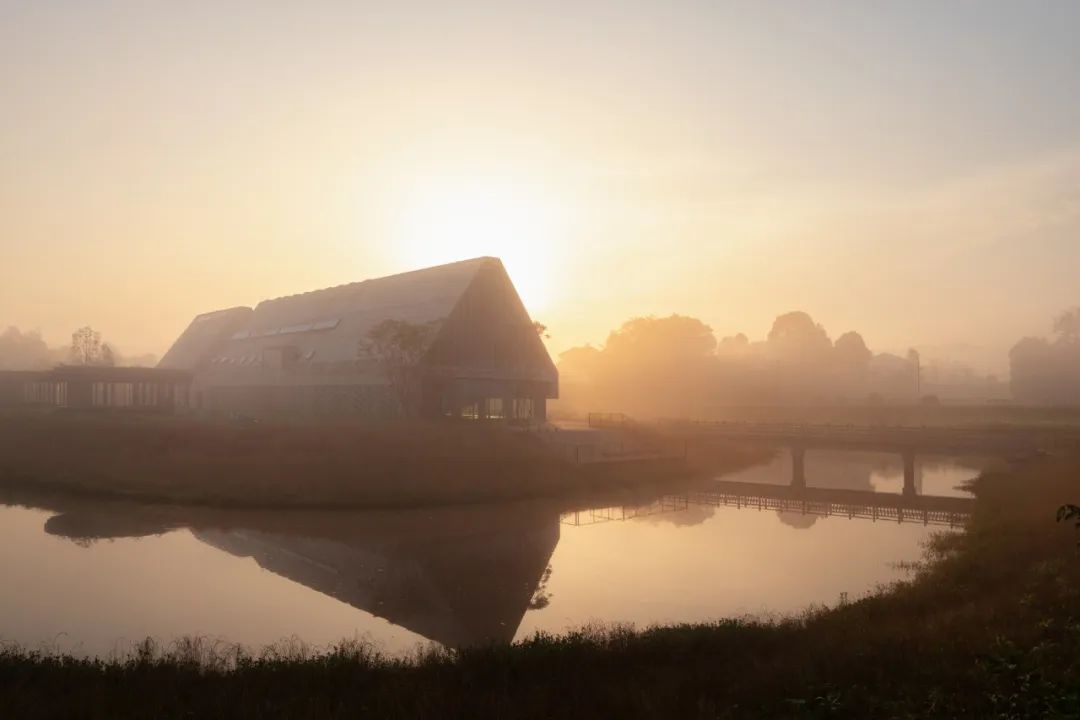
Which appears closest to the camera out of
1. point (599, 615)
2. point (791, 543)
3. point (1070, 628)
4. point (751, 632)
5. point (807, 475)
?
point (1070, 628)

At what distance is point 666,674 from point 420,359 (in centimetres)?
5009

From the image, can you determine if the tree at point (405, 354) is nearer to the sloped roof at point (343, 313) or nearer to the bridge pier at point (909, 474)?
the sloped roof at point (343, 313)

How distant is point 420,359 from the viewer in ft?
213

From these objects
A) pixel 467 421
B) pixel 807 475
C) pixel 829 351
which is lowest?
pixel 807 475

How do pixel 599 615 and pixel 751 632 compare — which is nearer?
pixel 751 632

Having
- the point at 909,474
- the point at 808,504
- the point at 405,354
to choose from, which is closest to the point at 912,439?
the point at 909,474

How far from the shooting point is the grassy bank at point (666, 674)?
1353 cm

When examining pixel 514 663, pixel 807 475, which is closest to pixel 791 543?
pixel 514 663

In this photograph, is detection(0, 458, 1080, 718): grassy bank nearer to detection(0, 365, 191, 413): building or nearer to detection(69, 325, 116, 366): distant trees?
detection(0, 365, 191, 413): building

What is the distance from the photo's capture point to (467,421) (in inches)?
2594

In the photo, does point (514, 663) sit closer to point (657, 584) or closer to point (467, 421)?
point (657, 584)

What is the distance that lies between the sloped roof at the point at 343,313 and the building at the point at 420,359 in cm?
16

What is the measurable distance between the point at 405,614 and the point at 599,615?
607 centimetres

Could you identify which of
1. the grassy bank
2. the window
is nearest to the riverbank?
the window
